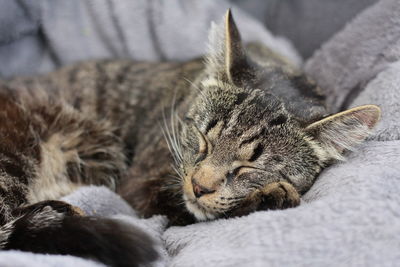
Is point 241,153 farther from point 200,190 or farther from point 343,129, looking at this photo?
point 343,129

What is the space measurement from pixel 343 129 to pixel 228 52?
1.52ft

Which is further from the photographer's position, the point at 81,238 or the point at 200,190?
the point at 200,190

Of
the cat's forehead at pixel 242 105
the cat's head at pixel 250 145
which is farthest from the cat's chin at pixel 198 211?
the cat's forehead at pixel 242 105

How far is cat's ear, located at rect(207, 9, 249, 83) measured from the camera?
1.45m

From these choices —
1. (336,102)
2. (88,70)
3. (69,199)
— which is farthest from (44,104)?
(336,102)

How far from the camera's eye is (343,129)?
4.28ft

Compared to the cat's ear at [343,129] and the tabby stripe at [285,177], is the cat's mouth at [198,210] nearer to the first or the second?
the tabby stripe at [285,177]

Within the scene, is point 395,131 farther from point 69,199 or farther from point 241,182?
point 69,199

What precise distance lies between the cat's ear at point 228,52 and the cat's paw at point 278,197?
42cm

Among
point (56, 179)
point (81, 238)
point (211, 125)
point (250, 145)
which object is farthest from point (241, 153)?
point (56, 179)

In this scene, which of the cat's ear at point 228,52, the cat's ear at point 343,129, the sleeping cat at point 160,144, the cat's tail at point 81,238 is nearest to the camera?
the cat's tail at point 81,238

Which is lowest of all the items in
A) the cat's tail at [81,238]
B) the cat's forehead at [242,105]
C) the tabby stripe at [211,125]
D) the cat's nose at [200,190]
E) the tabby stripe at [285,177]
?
the cat's tail at [81,238]

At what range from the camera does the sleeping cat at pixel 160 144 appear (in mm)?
1156

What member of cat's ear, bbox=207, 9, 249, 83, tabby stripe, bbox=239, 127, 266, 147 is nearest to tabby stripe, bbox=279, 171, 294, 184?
tabby stripe, bbox=239, 127, 266, 147
